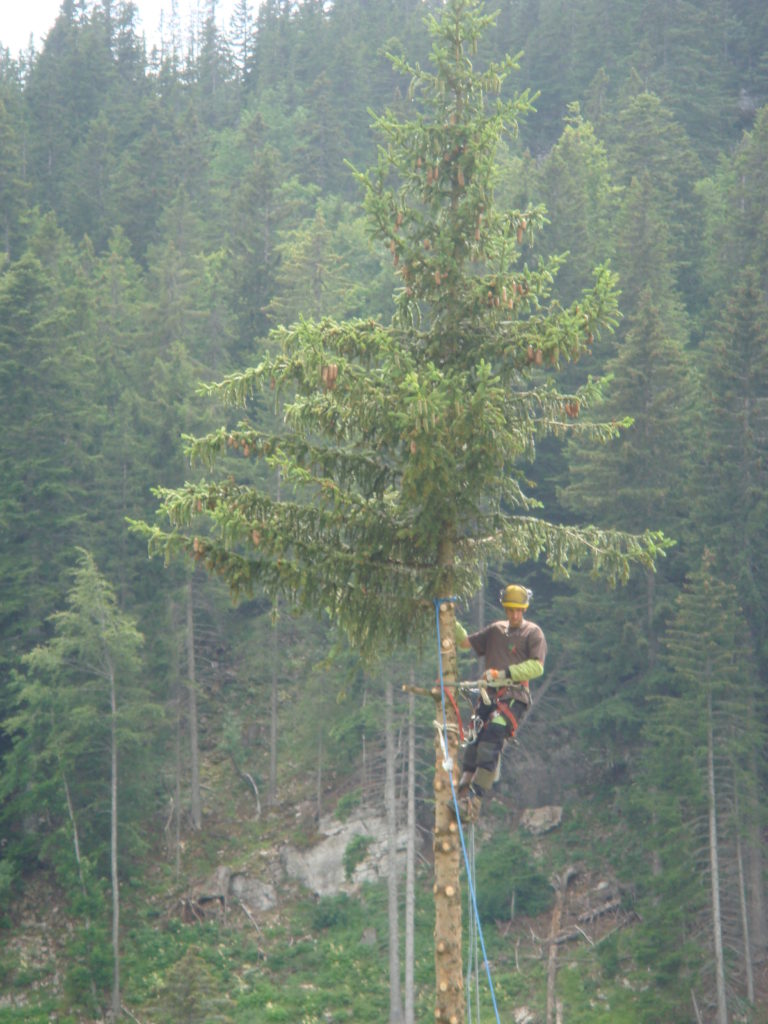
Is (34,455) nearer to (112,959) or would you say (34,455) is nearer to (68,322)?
(68,322)

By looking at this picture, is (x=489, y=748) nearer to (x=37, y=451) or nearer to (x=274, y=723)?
(x=274, y=723)

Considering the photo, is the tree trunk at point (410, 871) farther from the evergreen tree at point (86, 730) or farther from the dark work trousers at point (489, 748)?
the dark work trousers at point (489, 748)

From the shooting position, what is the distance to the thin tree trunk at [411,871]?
29.9m

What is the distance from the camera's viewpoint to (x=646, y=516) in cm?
3600

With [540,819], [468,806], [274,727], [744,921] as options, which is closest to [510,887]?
[540,819]

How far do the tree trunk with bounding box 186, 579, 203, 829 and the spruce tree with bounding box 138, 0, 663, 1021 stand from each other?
2731cm

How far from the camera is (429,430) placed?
31.0ft

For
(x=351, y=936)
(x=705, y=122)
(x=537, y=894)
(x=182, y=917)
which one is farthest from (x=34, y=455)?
(x=705, y=122)

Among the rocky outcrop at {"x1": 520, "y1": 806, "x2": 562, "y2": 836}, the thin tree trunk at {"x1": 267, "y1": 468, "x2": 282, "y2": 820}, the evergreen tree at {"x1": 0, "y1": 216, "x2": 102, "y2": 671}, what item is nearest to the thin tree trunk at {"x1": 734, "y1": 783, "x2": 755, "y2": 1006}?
the rocky outcrop at {"x1": 520, "y1": 806, "x2": 562, "y2": 836}

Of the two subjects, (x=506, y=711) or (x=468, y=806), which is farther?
(x=468, y=806)

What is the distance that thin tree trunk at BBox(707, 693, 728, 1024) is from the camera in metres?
26.9

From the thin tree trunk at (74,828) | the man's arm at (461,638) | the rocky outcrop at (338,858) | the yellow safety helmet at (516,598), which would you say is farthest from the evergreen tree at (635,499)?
the yellow safety helmet at (516,598)

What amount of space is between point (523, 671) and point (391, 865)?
2413 cm

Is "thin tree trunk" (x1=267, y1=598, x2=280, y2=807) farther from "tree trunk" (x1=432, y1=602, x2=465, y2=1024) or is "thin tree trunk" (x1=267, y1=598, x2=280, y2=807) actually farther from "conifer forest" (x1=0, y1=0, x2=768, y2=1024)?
"tree trunk" (x1=432, y1=602, x2=465, y2=1024)
